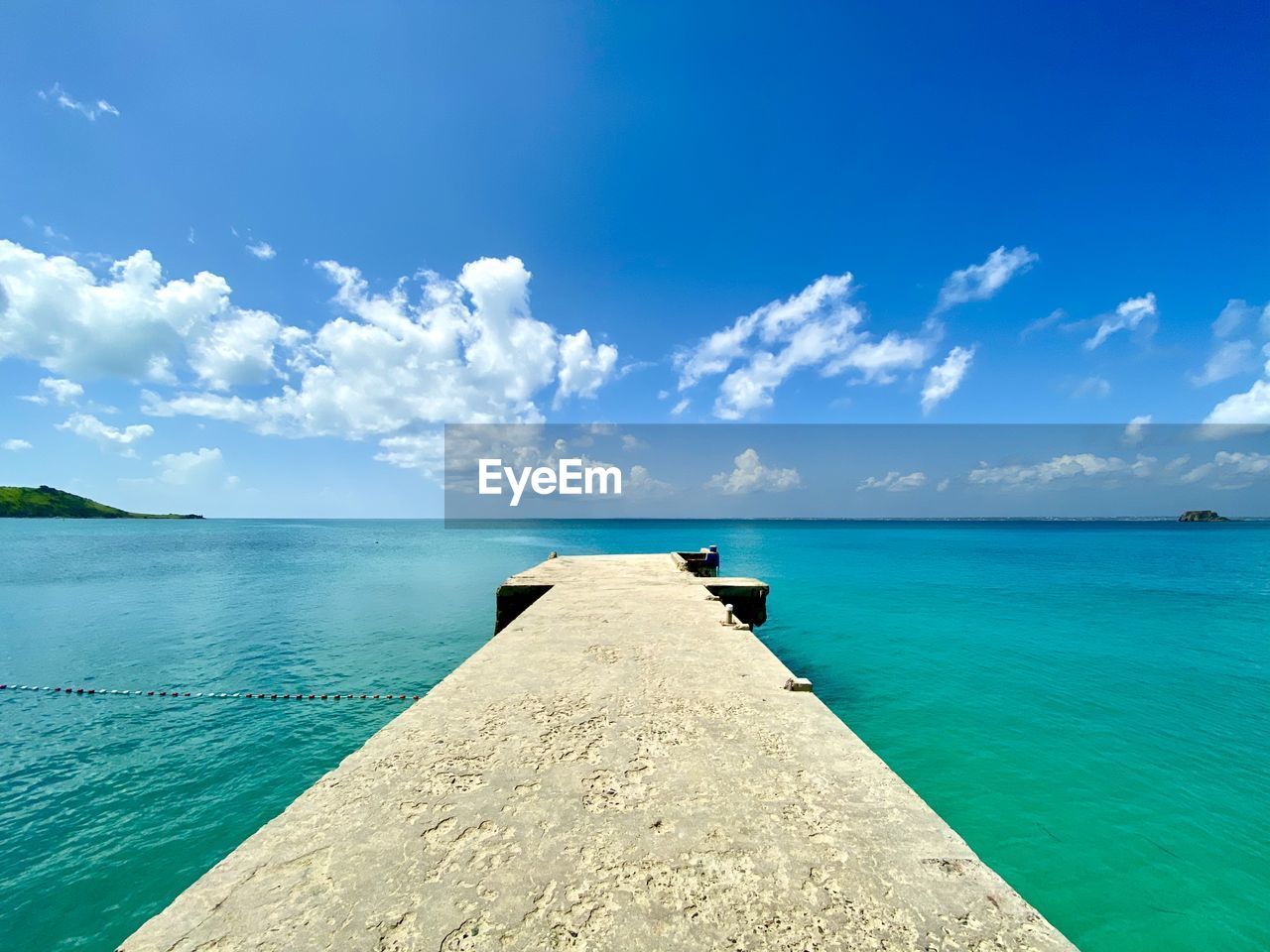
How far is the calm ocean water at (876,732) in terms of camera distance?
6484 millimetres

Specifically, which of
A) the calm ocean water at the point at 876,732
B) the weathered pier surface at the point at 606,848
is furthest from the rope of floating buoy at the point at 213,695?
the weathered pier surface at the point at 606,848

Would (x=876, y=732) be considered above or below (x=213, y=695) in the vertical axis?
below

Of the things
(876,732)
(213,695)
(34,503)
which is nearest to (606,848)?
(876,732)

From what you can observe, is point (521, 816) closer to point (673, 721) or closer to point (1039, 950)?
point (673, 721)

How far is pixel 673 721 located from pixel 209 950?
3943 millimetres

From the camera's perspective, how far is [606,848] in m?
3.47

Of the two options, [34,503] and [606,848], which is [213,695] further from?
[34,503]

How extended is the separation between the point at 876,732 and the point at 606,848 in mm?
9714

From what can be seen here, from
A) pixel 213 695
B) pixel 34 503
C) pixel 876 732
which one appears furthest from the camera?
pixel 34 503

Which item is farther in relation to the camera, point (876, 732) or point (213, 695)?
point (213, 695)

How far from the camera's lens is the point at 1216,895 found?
6379mm

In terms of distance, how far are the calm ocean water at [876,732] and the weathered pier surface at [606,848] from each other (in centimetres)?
457

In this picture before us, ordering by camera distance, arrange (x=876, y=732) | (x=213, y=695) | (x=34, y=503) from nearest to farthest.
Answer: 1. (x=876, y=732)
2. (x=213, y=695)
3. (x=34, y=503)

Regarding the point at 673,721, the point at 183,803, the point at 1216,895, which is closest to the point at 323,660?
the point at 183,803
